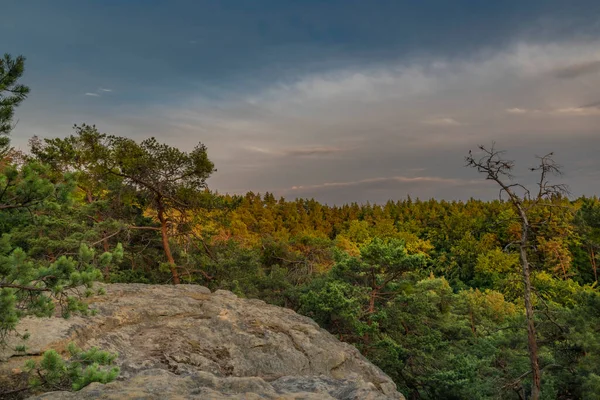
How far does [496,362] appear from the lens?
23.9 metres

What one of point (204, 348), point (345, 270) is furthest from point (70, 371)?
point (345, 270)

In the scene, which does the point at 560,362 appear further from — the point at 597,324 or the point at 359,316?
the point at 359,316

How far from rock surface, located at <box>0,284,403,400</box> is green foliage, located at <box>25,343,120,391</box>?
0.74m

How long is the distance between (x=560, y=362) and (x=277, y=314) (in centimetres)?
1185

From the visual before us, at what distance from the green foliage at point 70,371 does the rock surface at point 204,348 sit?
738 mm

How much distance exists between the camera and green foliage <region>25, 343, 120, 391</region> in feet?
17.8

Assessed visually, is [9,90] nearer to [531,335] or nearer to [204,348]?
[204,348]

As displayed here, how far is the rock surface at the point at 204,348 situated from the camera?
4680 mm

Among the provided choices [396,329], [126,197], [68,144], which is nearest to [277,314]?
[396,329]

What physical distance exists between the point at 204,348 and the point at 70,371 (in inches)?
121

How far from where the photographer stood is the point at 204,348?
8.54 m

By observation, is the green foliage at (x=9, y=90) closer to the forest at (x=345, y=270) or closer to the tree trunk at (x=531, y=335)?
the forest at (x=345, y=270)

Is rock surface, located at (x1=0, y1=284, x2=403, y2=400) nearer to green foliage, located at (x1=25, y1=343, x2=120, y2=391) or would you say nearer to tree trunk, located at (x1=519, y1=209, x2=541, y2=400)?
green foliage, located at (x1=25, y1=343, x2=120, y2=391)

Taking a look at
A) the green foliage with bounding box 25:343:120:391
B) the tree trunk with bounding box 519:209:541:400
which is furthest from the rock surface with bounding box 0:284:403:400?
the tree trunk with bounding box 519:209:541:400
